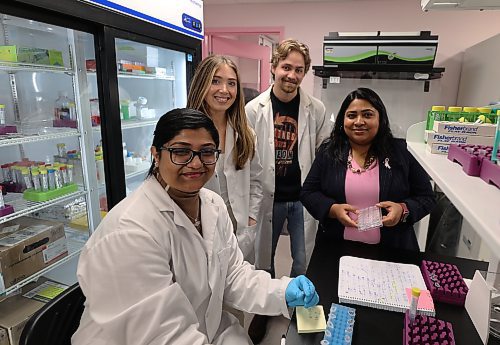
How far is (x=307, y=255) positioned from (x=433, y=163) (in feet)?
5.52

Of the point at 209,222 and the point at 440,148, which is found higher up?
the point at 440,148

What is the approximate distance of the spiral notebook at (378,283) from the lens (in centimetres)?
111

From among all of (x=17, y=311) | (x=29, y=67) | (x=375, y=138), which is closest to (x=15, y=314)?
(x=17, y=311)

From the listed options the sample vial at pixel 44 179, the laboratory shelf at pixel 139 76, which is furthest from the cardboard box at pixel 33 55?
the sample vial at pixel 44 179

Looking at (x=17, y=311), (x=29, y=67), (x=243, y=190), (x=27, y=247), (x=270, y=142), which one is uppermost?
(x=29, y=67)

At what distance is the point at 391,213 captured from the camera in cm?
149

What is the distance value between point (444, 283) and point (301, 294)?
0.50 metres

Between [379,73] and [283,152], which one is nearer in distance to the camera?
[283,152]

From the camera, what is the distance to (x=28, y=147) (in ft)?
6.66

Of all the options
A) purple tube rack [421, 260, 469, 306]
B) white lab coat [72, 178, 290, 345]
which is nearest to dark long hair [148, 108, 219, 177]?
white lab coat [72, 178, 290, 345]

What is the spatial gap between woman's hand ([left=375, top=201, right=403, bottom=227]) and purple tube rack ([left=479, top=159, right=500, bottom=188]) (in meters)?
0.84

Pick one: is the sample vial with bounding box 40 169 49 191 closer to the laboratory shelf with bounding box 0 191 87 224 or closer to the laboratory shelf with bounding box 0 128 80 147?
the laboratory shelf with bounding box 0 191 87 224

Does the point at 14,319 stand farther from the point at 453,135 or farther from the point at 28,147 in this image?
the point at 453,135

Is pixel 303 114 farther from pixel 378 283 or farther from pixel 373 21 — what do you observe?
pixel 373 21
